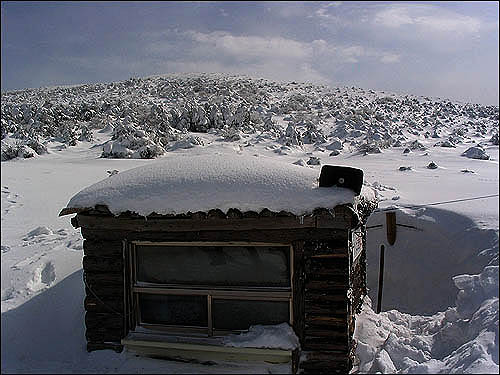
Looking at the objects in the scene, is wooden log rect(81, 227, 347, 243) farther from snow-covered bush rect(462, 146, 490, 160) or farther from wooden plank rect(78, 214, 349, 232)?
snow-covered bush rect(462, 146, 490, 160)

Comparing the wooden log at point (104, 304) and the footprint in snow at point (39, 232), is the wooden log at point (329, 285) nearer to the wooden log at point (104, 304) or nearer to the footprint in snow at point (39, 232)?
the wooden log at point (104, 304)

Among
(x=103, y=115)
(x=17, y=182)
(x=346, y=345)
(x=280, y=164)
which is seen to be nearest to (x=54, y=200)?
(x=17, y=182)

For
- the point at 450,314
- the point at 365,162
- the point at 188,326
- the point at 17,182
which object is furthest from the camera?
the point at 365,162

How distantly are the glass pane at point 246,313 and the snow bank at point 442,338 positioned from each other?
129 centimetres

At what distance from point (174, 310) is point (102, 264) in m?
1.07

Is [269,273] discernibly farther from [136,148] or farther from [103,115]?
[103,115]

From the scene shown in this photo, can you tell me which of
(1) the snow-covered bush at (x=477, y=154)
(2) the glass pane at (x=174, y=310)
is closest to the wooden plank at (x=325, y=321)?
(2) the glass pane at (x=174, y=310)

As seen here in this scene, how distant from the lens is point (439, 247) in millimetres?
9312

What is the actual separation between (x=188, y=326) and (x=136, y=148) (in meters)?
10.8

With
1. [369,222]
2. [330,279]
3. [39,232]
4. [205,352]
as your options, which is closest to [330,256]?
[330,279]

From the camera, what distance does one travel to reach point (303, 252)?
17.5 feet

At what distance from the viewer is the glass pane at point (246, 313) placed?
18.2 feet

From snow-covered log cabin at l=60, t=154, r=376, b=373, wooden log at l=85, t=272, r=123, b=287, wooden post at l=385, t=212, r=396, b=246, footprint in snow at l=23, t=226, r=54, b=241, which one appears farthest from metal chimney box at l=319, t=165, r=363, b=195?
footprint in snow at l=23, t=226, r=54, b=241

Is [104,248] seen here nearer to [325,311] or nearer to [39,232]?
[325,311]
